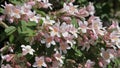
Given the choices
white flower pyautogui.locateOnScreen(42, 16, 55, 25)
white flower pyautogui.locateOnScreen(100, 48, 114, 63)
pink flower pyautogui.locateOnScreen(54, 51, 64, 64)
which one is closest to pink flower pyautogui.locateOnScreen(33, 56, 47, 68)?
pink flower pyautogui.locateOnScreen(54, 51, 64, 64)

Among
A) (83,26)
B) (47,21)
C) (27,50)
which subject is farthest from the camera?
(83,26)

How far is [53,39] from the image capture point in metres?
3.13

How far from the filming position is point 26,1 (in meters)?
3.37

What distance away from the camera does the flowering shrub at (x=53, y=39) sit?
10.3ft

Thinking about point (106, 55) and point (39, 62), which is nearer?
point (39, 62)

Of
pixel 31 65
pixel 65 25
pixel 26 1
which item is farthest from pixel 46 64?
pixel 26 1

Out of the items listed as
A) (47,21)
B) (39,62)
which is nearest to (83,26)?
(47,21)

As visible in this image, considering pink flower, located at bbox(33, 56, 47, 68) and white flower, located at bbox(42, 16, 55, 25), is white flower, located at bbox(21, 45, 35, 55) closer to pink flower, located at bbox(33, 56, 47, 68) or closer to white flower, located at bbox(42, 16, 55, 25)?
pink flower, located at bbox(33, 56, 47, 68)

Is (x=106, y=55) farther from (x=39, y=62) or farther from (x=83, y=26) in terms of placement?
(x=39, y=62)

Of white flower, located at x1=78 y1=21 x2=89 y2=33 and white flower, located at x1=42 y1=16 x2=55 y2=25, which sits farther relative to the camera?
white flower, located at x1=78 y1=21 x2=89 y2=33

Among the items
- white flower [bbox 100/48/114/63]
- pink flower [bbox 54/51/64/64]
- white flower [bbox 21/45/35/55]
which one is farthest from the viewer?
white flower [bbox 100/48/114/63]

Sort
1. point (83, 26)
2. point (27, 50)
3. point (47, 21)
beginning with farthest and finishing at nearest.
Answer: point (83, 26)
point (47, 21)
point (27, 50)

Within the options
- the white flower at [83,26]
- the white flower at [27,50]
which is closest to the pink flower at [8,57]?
the white flower at [27,50]

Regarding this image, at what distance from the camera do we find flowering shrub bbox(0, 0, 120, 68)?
3148mm
